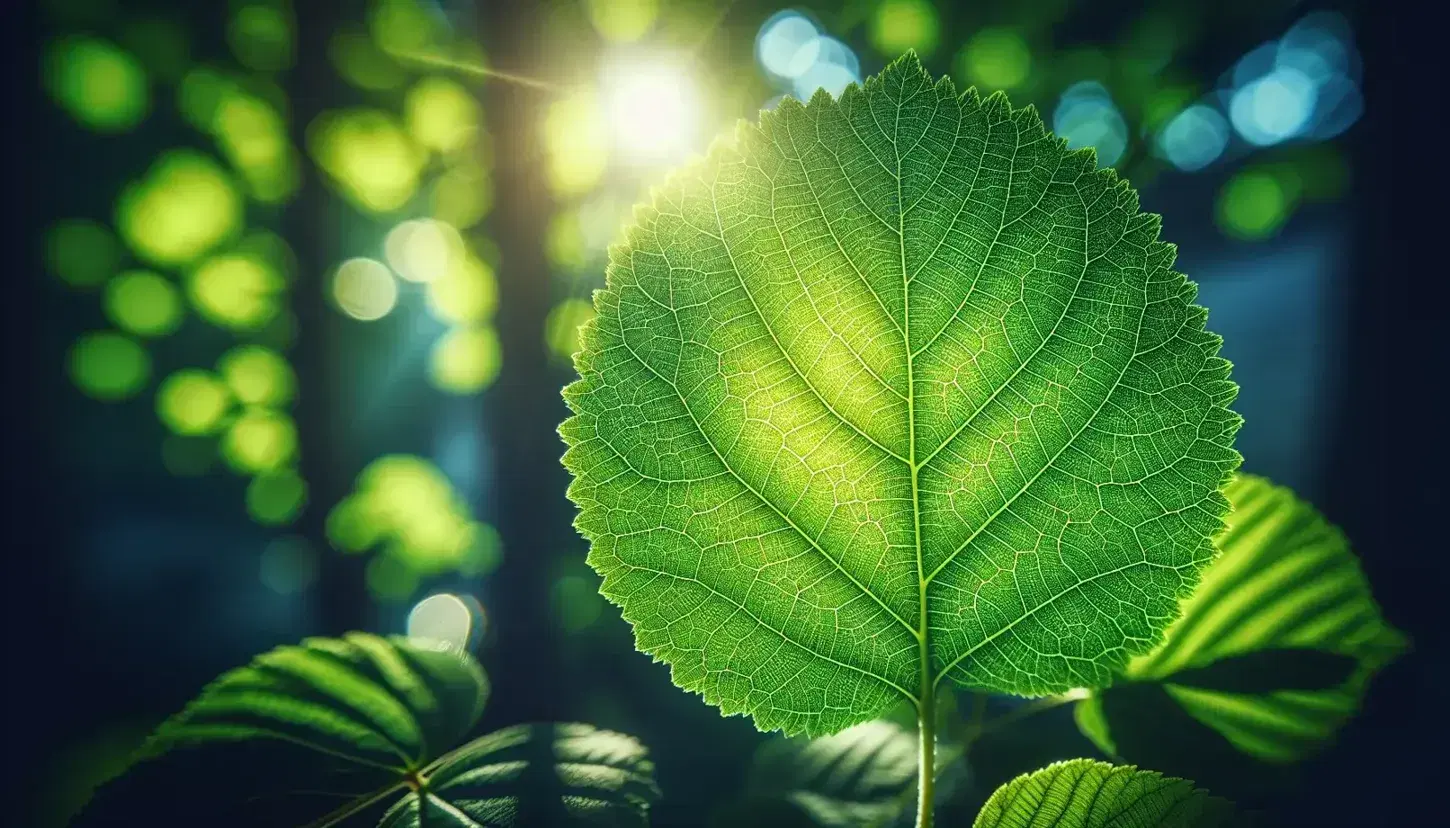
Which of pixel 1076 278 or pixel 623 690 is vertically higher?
pixel 1076 278

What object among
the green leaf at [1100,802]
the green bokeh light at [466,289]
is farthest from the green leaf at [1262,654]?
the green bokeh light at [466,289]

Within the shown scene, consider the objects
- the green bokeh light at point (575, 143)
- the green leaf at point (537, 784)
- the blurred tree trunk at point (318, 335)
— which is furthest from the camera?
the blurred tree trunk at point (318, 335)

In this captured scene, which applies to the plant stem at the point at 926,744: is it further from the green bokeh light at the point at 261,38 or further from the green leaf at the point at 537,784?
the green bokeh light at the point at 261,38

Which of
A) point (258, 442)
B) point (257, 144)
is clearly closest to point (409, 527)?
point (258, 442)

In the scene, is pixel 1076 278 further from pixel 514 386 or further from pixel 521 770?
pixel 514 386

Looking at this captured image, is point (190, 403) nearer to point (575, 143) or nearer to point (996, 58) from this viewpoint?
point (575, 143)

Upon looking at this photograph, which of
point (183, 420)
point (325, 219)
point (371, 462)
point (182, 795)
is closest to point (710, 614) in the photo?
point (182, 795)

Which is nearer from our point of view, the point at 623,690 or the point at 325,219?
the point at 623,690
